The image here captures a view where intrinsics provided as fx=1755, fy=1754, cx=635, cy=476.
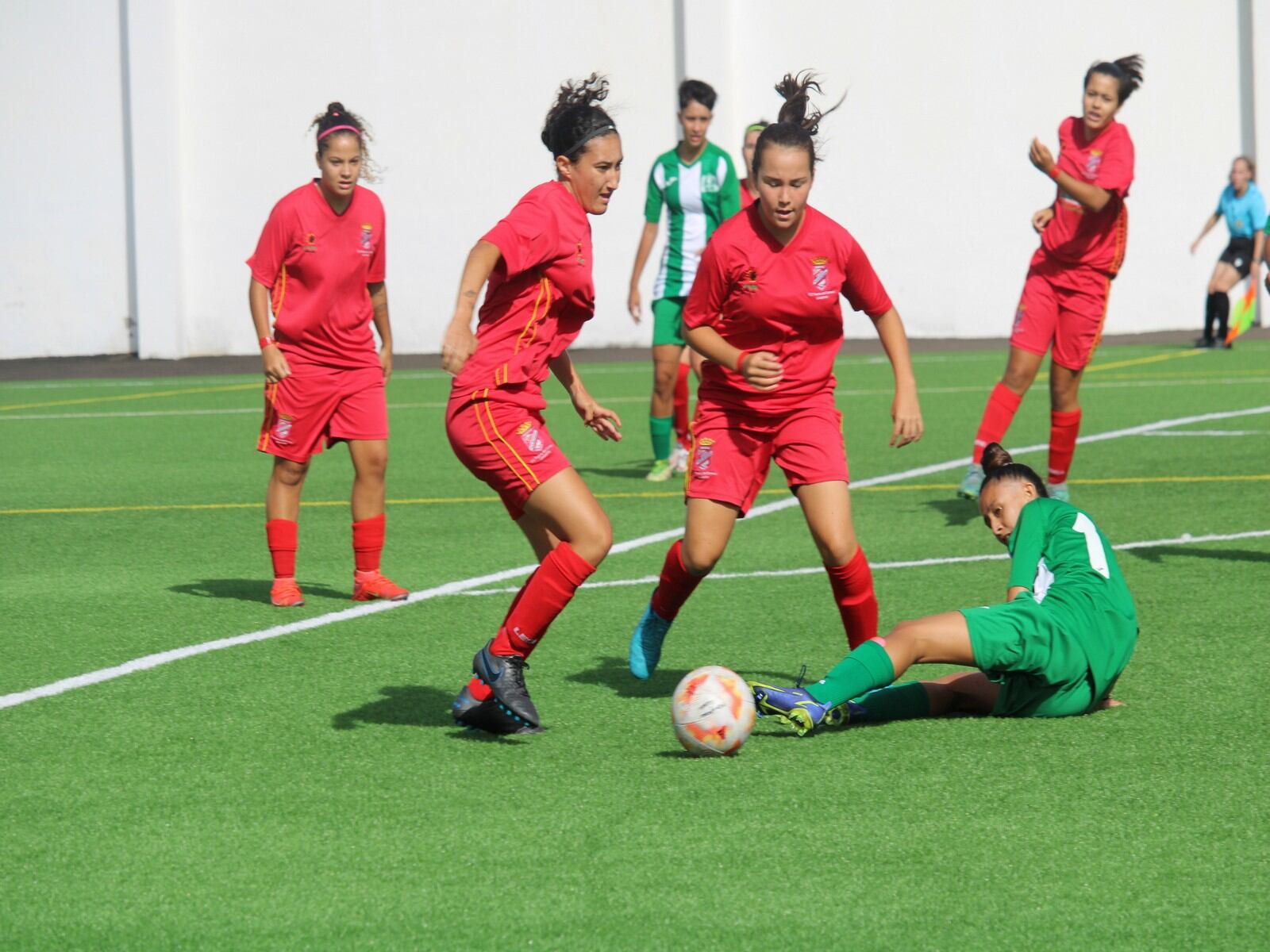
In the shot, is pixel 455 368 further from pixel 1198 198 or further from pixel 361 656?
pixel 1198 198

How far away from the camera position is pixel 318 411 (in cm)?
750

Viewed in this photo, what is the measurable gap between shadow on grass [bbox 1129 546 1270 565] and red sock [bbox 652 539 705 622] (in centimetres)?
293

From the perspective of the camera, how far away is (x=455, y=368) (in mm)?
4688

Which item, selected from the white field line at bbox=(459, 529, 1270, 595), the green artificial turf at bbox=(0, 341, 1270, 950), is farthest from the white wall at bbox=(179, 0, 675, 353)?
the white field line at bbox=(459, 529, 1270, 595)

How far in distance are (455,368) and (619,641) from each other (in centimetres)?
208

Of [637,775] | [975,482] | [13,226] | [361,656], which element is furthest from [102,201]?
[637,775]

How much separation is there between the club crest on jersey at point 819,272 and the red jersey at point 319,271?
2.54m

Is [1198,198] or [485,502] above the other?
[1198,198]

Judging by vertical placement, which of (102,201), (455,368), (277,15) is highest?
(277,15)

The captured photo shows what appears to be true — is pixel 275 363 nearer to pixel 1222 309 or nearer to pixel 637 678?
pixel 637 678

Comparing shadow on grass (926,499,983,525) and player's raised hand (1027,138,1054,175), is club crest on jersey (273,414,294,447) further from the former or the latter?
player's raised hand (1027,138,1054,175)

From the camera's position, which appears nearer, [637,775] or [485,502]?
[637,775]

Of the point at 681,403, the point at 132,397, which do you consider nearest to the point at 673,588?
the point at 681,403

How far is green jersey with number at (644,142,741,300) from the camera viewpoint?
1132 centimetres
